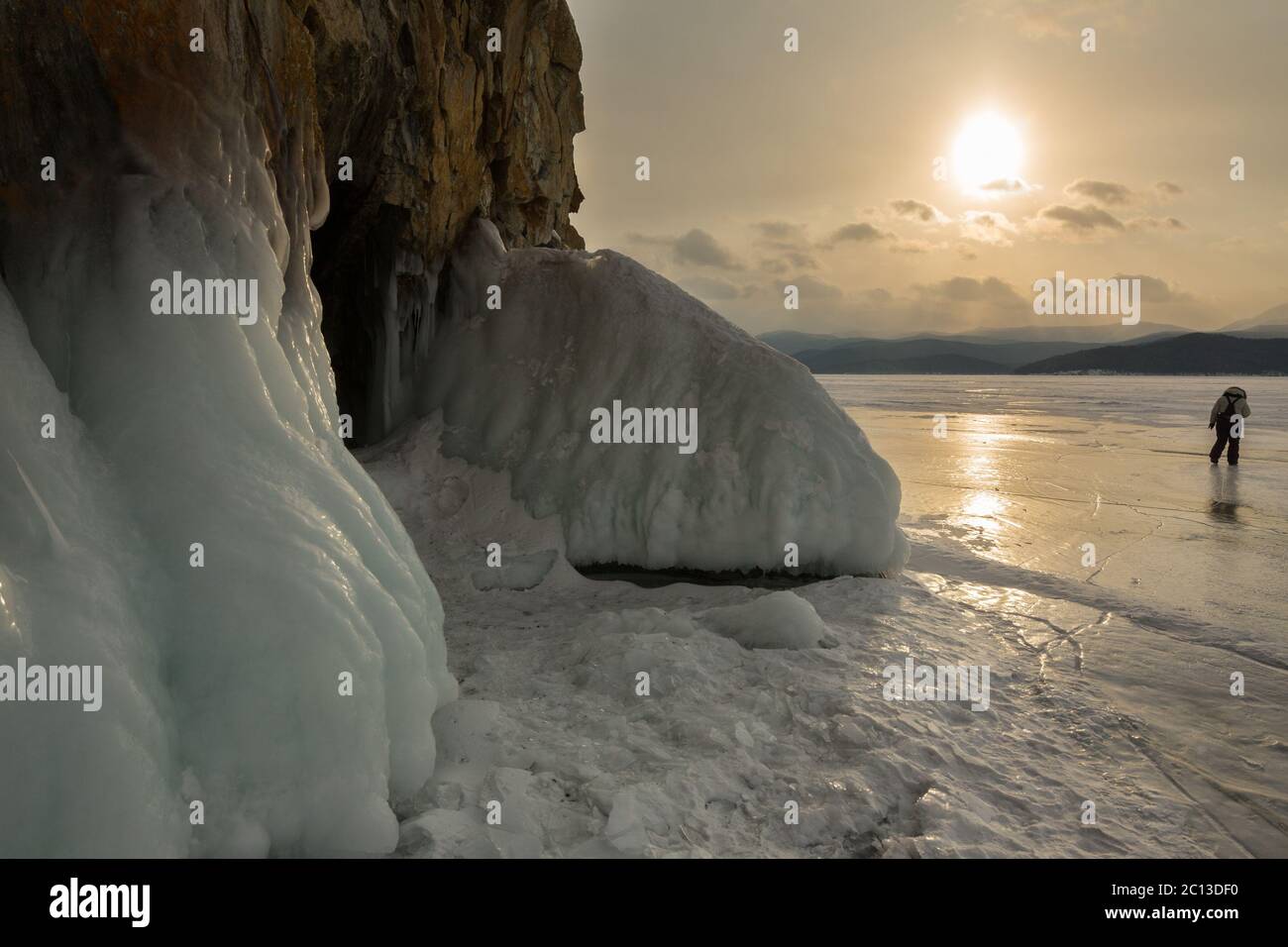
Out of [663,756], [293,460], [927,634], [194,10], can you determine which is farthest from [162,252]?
[927,634]

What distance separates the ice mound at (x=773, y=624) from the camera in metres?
4.98

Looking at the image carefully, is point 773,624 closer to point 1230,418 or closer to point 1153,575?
point 1153,575

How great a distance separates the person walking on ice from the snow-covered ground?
245 inches

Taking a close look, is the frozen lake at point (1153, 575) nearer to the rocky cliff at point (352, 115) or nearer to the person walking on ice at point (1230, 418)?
the person walking on ice at point (1230, 418)

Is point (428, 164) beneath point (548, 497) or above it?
above

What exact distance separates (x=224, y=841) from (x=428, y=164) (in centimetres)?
683

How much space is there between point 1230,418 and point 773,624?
13.5 m

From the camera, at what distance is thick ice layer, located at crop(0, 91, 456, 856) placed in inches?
85.2

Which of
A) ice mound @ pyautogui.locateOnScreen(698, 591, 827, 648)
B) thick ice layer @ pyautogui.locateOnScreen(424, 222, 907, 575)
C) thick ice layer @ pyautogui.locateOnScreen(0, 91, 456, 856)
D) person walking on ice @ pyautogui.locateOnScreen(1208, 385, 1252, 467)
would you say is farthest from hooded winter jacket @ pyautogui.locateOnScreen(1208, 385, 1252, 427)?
thick ice layer @ pyautogui.locateOnScreen(0, 91, 456, 856)

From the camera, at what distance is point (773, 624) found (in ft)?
16.6

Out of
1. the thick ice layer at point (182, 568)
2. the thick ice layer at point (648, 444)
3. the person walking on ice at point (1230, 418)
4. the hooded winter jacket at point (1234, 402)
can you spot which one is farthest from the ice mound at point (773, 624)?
the hooded winter jacket at point (1234, 402)

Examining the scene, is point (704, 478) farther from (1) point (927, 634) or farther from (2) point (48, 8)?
(2) point (48, 8)

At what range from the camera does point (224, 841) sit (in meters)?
2.29

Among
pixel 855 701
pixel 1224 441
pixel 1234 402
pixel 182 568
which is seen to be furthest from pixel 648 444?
pixel 1224 441
